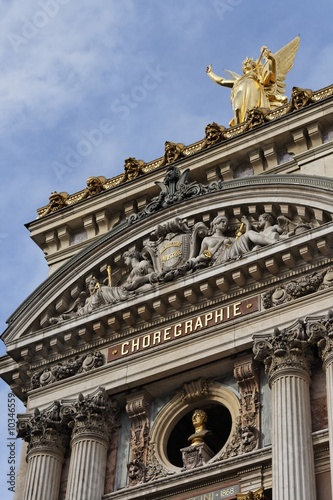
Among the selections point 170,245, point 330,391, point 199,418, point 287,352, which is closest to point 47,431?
point 199,418

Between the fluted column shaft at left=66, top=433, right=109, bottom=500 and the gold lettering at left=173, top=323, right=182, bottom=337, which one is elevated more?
the gold lettering at left=173, top=323, right=182, bottom=337

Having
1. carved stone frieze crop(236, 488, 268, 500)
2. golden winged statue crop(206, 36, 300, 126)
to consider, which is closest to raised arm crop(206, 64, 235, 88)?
golden winged statue crop(206, 36, 300, 126)

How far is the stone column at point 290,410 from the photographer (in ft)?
100

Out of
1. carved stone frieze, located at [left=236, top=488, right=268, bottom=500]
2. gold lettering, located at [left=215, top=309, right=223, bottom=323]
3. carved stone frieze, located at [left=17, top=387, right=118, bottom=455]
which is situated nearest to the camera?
carved stone frieze, located at [left=236, top=488, right=268, bottom=500]

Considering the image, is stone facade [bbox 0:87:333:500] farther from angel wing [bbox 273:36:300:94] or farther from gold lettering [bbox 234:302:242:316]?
angel wing [bbox 273:36:300:94]

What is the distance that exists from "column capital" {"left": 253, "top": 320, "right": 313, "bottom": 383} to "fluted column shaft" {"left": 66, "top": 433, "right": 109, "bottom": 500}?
4.35m

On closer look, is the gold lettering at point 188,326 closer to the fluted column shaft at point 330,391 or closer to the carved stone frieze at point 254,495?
the fluted column shaft at point 330,391

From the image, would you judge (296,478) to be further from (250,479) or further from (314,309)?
(314,309)

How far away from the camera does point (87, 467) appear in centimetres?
3425

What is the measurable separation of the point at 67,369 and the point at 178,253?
149 inches

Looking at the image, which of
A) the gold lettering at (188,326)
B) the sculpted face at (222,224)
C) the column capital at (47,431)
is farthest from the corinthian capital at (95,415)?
the sculpted face at (222,224)

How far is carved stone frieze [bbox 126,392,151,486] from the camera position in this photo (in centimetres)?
3394

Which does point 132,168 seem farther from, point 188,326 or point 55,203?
point 188,326

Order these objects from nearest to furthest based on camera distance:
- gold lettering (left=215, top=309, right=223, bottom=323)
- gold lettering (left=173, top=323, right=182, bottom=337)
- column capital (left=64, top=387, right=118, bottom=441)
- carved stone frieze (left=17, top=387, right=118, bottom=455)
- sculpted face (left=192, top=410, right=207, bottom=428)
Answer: sculpted face (left=192, top=410, right=207, bottom=428)
gold lettering (left=215, top=309, right=223, bottom=323)
column capital (left=64, top=387, right=118, bottom=441)
carved stone frieze (left=17, top=387, right=118, bottom=455)
gold lettering (left=173, top=323, right=182, bottom=337)
